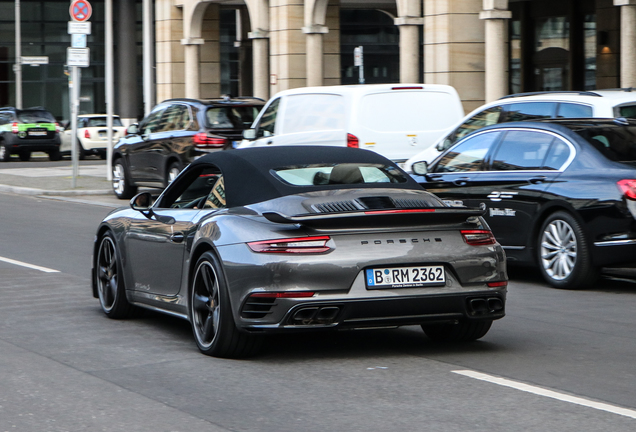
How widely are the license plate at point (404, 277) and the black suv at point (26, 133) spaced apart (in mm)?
32575

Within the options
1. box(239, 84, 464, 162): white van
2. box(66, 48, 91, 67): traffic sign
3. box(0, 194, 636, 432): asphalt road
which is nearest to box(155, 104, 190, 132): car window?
box(239, 84, 464, 162): white van

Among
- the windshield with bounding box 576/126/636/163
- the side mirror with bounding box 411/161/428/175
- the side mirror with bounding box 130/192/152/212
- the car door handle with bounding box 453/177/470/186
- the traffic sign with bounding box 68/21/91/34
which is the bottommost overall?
the car door handle with bounding box 453/177/470/186

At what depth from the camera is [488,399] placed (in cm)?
574

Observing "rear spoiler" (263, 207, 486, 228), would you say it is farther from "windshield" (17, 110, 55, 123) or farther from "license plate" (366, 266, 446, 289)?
"windshield" (17, 110, 55, 123)

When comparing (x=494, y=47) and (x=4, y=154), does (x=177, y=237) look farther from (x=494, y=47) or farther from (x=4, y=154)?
(x=4, y=154)

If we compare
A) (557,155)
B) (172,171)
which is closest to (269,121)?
(172,171)

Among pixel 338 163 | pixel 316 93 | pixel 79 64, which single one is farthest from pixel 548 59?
pixel 338 163

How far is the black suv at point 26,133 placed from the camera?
123ft

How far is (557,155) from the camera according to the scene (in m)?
10.4

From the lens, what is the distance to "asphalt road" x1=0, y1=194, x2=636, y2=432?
538 centimetres

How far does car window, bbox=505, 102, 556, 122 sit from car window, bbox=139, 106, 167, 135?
870 cm

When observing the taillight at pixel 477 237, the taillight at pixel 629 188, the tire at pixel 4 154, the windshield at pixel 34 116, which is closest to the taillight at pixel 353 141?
the taillight at pixel 629 188

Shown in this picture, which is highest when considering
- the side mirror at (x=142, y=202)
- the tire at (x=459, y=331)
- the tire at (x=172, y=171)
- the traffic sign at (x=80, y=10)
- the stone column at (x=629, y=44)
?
the traffic sign at (x=80, y=10)

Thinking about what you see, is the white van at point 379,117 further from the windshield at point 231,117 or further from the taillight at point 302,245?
the taillight at point 302,245
